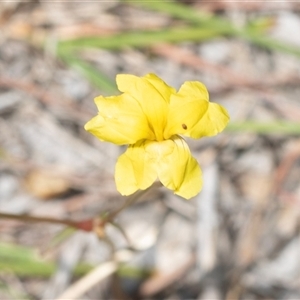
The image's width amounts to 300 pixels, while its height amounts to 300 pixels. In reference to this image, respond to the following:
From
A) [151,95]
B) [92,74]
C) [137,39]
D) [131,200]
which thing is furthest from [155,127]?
[137,39]

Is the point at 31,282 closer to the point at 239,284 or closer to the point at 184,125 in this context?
the point at 239,284

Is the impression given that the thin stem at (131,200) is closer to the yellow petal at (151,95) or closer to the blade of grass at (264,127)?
the yellow petal at (151,95)

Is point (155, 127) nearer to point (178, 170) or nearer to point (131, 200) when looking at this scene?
point (178, 170)

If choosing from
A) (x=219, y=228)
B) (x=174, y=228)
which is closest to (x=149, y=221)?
(x=174, y=228)

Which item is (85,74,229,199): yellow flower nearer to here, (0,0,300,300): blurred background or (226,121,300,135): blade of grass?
(0,0,300,300): blurred background

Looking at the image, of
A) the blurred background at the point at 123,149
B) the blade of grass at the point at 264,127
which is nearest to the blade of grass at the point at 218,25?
the blurred background at the point at 123,149
